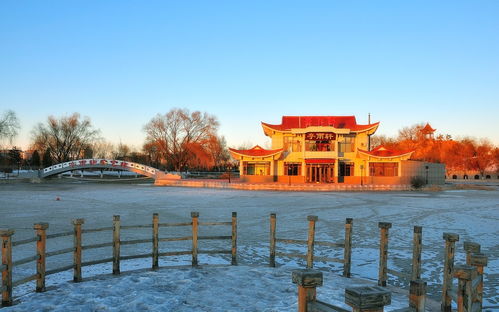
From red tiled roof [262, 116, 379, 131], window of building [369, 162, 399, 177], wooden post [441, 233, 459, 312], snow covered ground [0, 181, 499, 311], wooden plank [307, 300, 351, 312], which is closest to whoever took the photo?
wooden plank [307, 300, 351, 312]

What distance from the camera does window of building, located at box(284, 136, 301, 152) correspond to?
48.7 meters

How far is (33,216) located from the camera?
16766 mm

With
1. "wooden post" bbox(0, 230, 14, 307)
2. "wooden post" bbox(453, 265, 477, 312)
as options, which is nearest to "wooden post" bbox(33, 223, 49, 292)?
Answer: "wooden post" bbox(0, 230, 14, 307)

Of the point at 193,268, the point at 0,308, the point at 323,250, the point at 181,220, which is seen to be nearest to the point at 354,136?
the point at 181,220

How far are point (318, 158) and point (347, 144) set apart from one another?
4370 millimetres

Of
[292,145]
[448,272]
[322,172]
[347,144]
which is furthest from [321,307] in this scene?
[347,144]

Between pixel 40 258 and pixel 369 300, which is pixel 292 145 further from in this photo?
pixel 369 300

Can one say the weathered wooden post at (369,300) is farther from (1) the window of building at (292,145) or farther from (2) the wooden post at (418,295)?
(1) the window of building at (292,145)

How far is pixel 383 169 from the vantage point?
4591cm

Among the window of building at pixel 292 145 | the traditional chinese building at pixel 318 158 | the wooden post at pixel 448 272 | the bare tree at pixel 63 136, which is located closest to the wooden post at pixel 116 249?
the wooden post at pixel 448 272

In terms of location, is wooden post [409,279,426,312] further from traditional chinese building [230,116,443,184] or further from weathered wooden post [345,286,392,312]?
traditional chinese building [230,116,443,184]

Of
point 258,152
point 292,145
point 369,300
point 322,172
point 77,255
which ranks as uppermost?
point 292,145

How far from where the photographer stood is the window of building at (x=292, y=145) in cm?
4872

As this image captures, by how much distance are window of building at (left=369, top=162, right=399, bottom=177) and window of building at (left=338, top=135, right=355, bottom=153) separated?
3.38 metres
